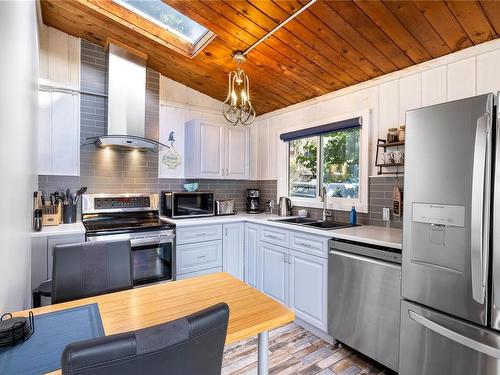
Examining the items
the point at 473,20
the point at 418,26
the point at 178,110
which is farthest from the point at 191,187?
the point at 473,20

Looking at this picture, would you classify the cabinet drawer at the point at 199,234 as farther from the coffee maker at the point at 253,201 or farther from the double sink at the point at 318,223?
the coffee maker at the point at 253,201

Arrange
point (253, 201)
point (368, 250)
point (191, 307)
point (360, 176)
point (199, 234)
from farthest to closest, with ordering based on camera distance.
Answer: point (253, 201) → point (199, 234) → point (360, 176) → point (368, 250) → point (191, 307)

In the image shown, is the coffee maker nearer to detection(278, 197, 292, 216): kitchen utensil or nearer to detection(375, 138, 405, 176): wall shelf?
detection(278, 197, 292, 216): kitchen utensil

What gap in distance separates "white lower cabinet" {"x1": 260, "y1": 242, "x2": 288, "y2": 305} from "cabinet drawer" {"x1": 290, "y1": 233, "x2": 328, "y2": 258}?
0.17 m

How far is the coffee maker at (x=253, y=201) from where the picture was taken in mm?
3977

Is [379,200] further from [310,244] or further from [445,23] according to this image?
[445,23]

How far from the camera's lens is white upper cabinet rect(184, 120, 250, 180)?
3473mm

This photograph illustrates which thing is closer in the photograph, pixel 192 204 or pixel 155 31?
pixel 155 31

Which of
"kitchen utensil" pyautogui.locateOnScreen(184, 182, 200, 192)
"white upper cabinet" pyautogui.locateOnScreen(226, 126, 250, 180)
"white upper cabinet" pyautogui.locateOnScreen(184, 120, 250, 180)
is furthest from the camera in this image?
"white upper cabinet" pyautogui.locateOnScreen(226, 126, 250, 180)

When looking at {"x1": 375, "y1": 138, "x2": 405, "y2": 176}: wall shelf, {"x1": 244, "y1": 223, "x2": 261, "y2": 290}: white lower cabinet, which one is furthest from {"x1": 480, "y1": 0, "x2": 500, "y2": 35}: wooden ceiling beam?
{"x1": 244, "y1": 223, "x2": 261, "y2": 290}: white lower cabinet

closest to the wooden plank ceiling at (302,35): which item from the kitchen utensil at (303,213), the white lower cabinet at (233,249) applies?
the kitchen utensil at (303,213)

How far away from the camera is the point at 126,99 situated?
299 centimetres

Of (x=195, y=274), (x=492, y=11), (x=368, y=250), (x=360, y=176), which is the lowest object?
(x=195, y=274)

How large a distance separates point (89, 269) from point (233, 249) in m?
1.97
